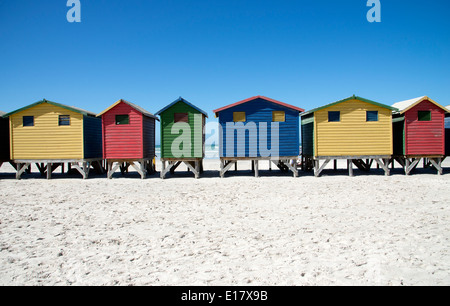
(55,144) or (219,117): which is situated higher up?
(219,117)

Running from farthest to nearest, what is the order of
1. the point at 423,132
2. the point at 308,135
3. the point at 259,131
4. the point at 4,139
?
the point at 308,135, the point at 4,139, the point at 423,132, the point at 259,131

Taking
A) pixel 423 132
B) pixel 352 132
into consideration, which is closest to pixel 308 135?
pixel 352 132

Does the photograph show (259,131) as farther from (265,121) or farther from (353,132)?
(353,132)

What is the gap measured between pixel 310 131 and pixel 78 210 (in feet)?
50.0

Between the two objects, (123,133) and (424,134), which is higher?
(123,133)

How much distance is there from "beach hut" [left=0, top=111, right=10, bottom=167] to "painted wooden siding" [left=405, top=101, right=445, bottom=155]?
27.2 meters

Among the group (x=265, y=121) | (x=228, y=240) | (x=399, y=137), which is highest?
(x=265, y=121)

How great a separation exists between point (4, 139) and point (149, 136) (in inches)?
400

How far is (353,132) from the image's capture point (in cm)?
1764

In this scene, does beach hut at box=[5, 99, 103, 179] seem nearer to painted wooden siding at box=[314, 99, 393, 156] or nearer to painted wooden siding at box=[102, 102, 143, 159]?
painted wooden siding at box=[102, 102, 143, 159]

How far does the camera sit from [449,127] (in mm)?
20156

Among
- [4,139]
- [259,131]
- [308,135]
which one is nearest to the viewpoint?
[259,131]
